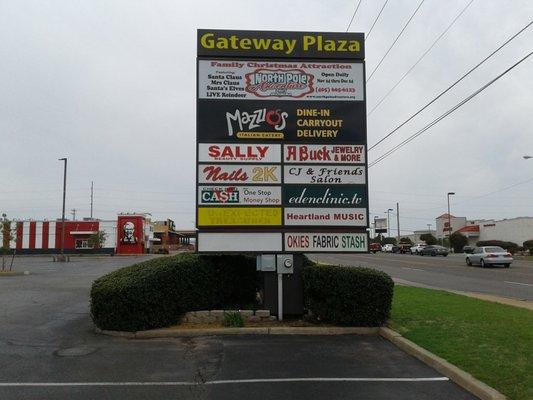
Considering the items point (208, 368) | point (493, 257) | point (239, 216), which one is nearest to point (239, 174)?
point (239, 216)

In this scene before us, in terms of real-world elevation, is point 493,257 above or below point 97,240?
below

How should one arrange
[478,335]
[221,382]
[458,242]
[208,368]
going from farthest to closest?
[458,242] → [478,335] → [208,368] → [221,382]

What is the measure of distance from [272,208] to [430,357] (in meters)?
4.75

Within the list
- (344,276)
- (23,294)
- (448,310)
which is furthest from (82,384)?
(23,294)

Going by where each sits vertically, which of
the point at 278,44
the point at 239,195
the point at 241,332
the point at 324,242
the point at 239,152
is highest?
the point at 278,44

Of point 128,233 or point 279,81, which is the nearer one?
point 279,81

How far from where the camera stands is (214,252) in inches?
443

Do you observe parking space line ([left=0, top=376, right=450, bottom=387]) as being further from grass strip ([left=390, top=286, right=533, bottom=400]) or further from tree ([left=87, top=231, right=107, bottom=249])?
tree ([left=87, top=231, right=107, bottom=249])

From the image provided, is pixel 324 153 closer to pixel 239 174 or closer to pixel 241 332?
pixel 239 174

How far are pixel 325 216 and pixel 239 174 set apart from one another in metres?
2.03

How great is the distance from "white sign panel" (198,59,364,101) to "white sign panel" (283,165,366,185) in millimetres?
1501

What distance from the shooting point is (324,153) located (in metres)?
11.6

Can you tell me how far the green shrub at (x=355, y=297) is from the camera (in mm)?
10414

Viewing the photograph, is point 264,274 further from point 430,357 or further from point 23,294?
point 23,294
